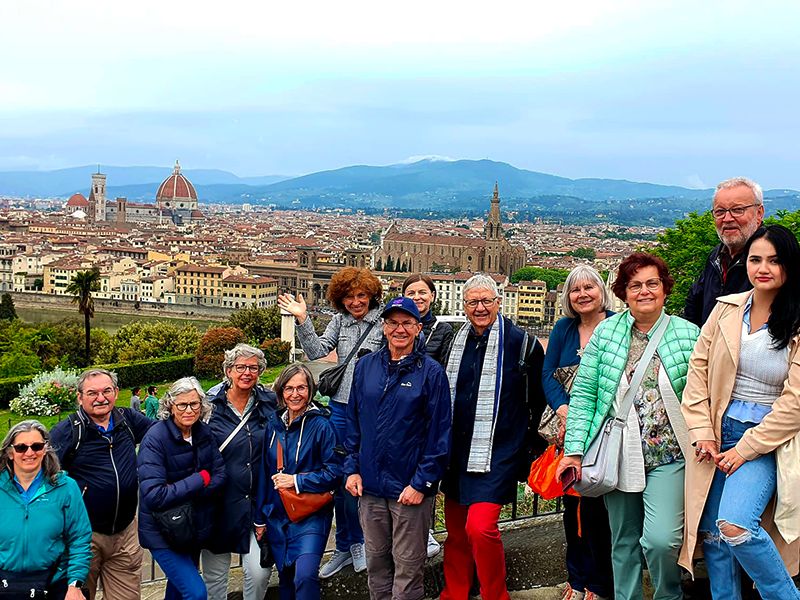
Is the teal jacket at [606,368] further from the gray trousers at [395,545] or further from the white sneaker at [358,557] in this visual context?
the white sneaker at [358,557]

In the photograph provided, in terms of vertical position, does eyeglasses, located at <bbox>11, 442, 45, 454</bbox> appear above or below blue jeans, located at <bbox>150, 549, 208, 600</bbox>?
above

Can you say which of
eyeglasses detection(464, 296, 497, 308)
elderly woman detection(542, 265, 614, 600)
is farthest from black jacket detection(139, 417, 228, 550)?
elderly woman detection(542, 265, 614, 600)

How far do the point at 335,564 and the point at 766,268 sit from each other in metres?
1.99

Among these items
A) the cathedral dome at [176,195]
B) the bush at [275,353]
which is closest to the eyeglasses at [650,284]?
the bush at [275,353]

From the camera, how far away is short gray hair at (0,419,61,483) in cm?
246

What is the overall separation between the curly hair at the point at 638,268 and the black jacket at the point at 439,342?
2.18 feet

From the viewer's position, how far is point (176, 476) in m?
2.72

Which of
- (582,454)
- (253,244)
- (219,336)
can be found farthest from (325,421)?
(253,244)

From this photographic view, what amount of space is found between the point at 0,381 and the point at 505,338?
1721 centimetres

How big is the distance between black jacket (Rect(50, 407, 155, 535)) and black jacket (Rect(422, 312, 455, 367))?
1.14 meters

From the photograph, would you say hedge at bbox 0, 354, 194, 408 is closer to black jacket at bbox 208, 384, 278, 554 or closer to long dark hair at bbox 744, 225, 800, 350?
black jacket at bbox 208, 384, 278, 554

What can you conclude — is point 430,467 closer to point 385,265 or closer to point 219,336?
point 219,336

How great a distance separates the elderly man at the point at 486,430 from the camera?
8.77 feet

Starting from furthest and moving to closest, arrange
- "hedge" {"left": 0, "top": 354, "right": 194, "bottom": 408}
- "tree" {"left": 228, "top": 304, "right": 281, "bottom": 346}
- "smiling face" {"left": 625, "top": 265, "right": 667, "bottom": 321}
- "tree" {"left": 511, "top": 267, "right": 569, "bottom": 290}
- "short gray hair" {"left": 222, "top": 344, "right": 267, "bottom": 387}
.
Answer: "tree" {"left": 511, "top": 267, "right": 569, "bottom": 290} → "tree" {"left": 228, "top": 304, "right": 281, "bottom": 346} → "hedge" {"left": 0, "top": 354, "right": 194, "bottom": 408} → "short gray hair" {"left": 222, "top": 344, "right": 267, "bottom": 387} → "smiling face" {"left": 625, "top": 265, "right": 667, "bottom": 321}
